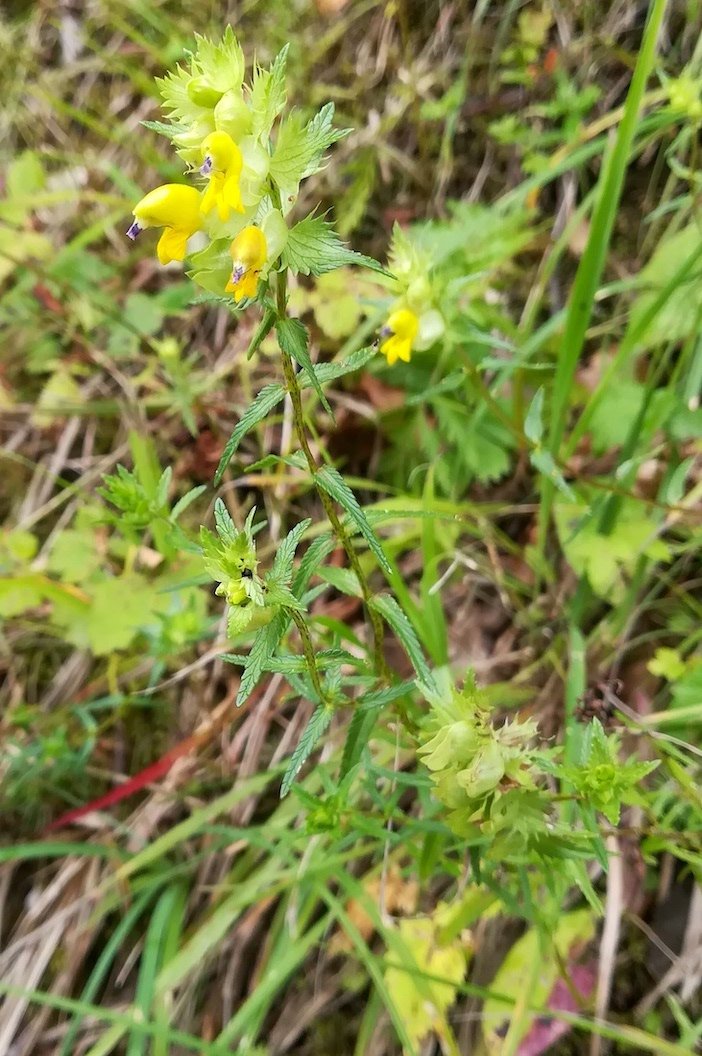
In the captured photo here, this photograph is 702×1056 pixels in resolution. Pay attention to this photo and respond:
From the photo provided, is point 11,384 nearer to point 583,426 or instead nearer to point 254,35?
point 254,35

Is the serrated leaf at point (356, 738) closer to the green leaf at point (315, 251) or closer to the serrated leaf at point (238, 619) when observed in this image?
the serrated leaf at point (238, 619)

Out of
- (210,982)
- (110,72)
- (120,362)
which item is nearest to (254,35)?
(110,72)

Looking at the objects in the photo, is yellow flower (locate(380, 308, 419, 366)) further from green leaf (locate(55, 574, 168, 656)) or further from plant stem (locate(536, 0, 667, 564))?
green leaf (locate(55, 574, 168, 656))

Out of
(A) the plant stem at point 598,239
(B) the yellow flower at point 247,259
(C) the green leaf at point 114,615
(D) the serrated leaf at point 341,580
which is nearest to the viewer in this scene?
(B) the yellow flower at point 247,259

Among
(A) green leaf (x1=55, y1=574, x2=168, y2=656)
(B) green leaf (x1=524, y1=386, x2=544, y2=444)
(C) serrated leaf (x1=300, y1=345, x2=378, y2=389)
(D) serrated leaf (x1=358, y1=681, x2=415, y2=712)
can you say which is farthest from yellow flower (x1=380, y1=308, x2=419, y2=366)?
(A) green leaf (x1=55, y1=574, x2=168, y2=656)

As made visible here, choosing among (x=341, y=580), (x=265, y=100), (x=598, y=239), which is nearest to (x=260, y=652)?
(x=341, y=580)

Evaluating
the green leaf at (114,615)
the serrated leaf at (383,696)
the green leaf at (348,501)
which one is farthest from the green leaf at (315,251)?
the green leaf at (114,615)
